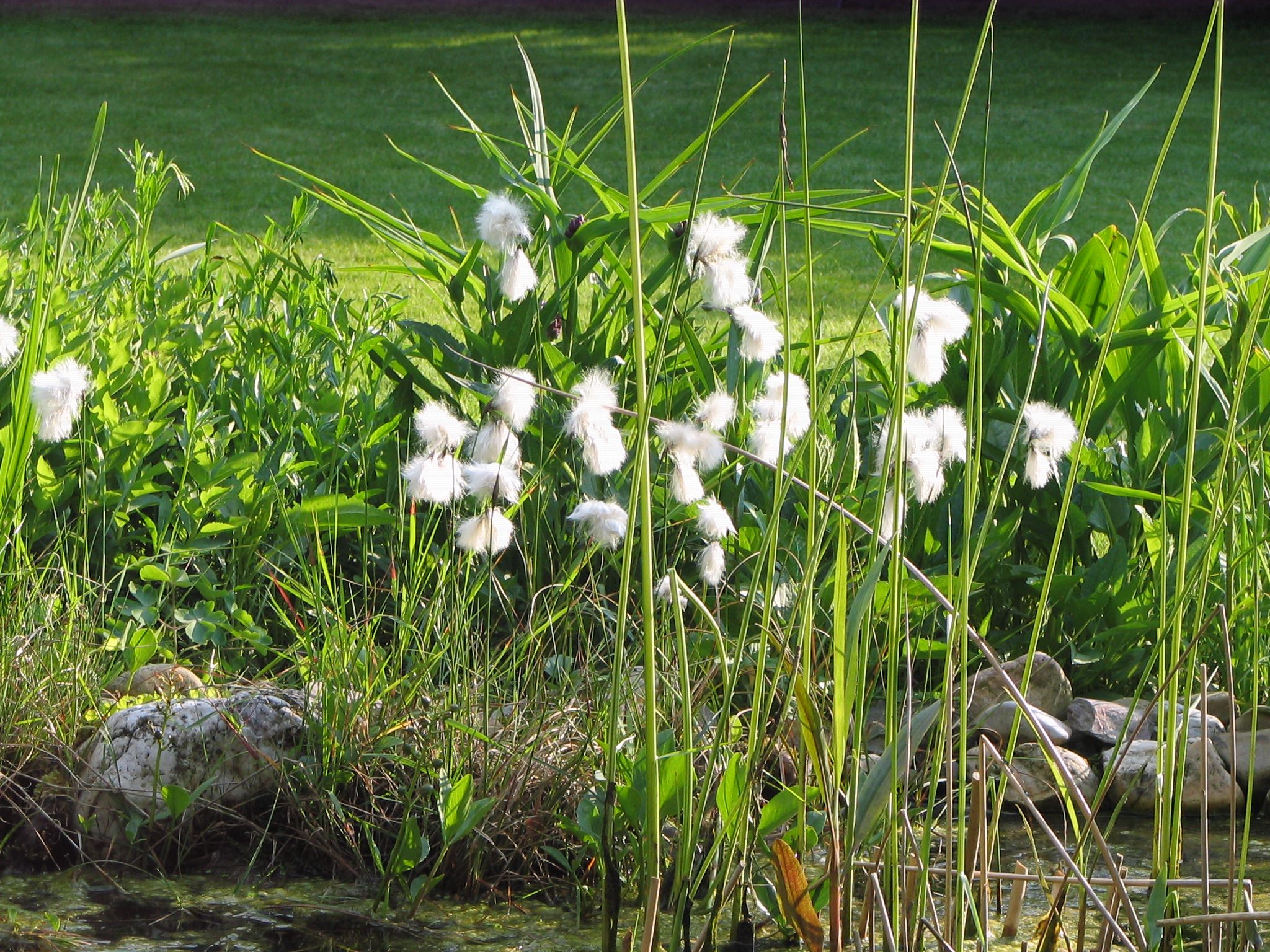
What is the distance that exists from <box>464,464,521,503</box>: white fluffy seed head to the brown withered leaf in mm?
548

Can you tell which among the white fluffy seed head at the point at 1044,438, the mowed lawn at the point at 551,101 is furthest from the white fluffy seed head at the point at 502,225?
the mowed lawn at the point at 551,101

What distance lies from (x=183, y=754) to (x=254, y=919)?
282mm

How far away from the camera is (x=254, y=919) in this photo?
1.91 meters

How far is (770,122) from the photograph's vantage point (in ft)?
36.8

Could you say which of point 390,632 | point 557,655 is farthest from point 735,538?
point 390,632

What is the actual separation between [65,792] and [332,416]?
0.92 m

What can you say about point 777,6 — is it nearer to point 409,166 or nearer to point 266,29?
point 266,29

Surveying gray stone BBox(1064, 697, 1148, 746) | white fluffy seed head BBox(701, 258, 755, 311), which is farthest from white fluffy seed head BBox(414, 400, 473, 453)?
gray stone BBox(1064, 697, 1148, 746)

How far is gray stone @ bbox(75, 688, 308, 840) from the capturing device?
6.66 ft

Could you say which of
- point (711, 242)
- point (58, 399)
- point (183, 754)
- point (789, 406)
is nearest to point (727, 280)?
point (711, 242)

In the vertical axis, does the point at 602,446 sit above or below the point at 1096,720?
above

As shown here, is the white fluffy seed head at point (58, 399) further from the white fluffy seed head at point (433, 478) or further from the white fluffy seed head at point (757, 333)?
the white fluffy seed head at point (757, 333)

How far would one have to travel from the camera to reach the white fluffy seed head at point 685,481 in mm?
1763

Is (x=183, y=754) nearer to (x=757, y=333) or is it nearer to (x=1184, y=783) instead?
(x=757, y=333)
